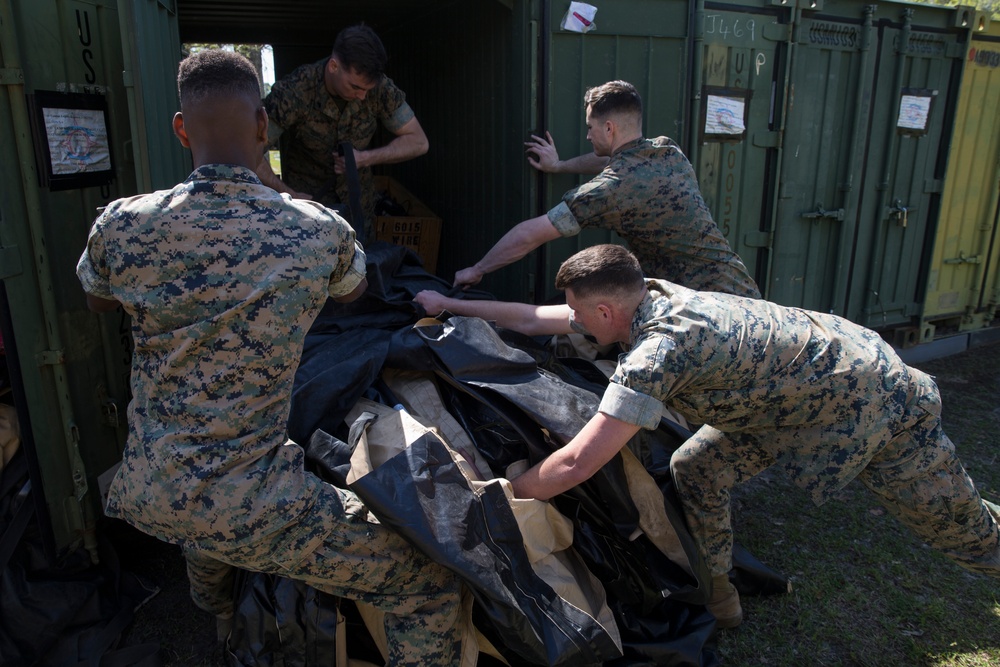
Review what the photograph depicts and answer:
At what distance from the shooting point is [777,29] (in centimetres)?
473

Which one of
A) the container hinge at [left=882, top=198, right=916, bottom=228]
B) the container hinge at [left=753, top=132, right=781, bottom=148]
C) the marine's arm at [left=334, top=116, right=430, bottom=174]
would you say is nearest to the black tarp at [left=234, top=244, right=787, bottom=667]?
the marine's arm at [left=334, top=116, right=430, bottom=174]

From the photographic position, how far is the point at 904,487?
2846 millimetres

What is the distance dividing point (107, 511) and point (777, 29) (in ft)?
15.1

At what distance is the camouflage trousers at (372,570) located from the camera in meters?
2.22

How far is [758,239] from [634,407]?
3.04m

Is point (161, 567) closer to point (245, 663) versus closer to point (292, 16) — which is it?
point (245, 663)

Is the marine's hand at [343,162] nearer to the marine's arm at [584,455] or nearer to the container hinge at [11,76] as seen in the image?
the container hinge at [11,76]

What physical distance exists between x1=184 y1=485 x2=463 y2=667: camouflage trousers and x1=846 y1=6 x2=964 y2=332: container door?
4.49m

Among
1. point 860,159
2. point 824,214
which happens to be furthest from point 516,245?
point 860,159

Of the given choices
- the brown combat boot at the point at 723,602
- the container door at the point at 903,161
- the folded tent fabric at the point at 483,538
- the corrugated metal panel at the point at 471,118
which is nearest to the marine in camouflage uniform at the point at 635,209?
the corrugated metal panel at the point at 471,118

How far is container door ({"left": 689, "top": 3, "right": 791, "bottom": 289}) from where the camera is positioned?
4504mm

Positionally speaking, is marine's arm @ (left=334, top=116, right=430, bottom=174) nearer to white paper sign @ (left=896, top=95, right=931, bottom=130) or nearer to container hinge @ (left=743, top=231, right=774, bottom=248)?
container hinge @ (left=743, top=231, right=774, bottom=248)

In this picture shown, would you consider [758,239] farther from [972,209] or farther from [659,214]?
[972,209]

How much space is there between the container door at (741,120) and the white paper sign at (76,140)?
3.19 meters
